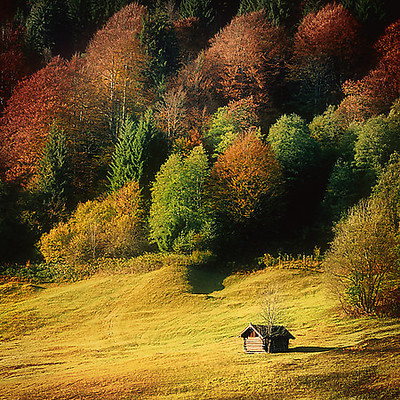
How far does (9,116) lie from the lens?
64812 millimetres

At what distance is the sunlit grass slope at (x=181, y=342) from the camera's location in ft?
89.6

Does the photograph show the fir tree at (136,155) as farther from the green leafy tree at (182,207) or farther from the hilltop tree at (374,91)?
the hilltop tree at (374,91)

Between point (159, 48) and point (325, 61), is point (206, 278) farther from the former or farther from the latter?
point (159, 48)

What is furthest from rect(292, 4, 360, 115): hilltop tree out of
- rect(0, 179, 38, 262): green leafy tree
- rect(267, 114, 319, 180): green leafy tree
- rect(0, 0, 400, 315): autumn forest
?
rect(0, 179, 38, 262): green leafy tree

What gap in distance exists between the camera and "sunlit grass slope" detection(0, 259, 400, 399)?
2731 cm

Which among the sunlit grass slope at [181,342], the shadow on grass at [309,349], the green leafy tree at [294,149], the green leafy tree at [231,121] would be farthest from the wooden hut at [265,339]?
the green leafy tree at [231,121]

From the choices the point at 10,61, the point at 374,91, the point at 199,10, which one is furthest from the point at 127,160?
the point at 199,10

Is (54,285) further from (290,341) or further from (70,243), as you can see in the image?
(290,341)

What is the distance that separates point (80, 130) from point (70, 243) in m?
20.0

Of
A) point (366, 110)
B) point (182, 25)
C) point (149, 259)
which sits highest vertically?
point (182, 25)

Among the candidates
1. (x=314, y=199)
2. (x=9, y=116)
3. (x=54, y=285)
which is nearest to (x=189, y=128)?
(x=314, y=199)

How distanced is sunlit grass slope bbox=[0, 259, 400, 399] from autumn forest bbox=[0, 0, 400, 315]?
455 centimetres

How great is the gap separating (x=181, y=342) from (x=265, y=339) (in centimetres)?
775

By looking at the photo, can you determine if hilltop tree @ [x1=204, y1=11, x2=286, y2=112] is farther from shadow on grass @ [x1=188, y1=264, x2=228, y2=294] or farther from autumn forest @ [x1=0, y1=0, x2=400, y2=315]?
shadow on grass @ [x1=188, y1=264, x2=228, y2=294]
